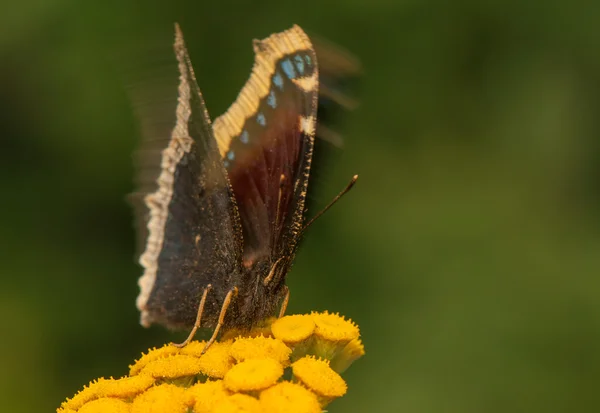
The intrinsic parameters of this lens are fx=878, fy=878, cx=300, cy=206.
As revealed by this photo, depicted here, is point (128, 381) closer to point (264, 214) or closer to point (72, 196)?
point (264, 214)

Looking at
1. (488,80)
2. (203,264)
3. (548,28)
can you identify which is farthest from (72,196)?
(548,28)

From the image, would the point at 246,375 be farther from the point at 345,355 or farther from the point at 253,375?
the point at 345,355

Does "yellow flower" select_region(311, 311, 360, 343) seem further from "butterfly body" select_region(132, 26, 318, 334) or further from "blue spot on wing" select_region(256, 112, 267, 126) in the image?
"blue spot on wing" select_region(256, 112, 267, 126)

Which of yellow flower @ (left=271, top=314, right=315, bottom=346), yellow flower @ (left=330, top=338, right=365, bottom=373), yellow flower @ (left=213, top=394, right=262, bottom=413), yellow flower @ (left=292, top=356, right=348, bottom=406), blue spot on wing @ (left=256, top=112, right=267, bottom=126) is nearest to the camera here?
yellow flower @ (left=213, top=394, right=262, bottom=413)

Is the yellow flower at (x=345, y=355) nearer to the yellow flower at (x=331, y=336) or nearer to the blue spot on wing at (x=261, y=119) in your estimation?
the yellow flower at (x=331, y=336)

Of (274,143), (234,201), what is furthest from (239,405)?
(274,143)

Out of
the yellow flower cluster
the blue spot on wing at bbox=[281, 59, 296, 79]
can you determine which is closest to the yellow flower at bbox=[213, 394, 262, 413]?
the yellow flower cluster
